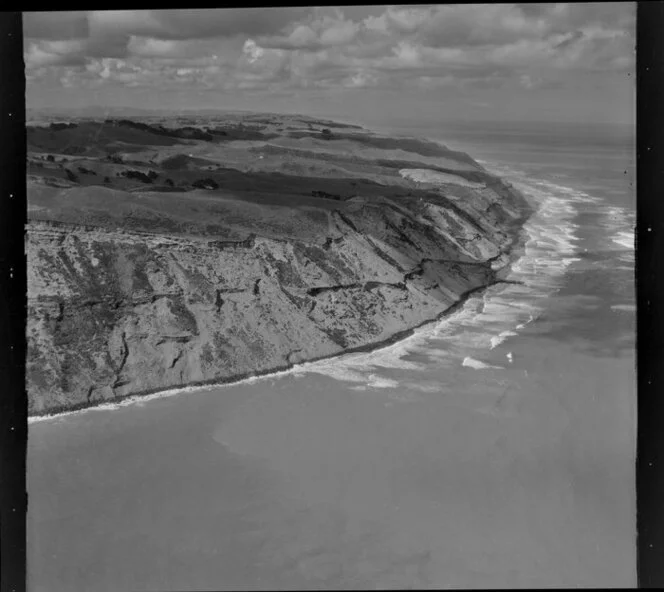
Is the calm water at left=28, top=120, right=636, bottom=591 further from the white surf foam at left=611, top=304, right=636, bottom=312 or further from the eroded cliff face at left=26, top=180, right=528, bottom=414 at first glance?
the eroded cliff face at left=26, top=180, right=528, bottom=414

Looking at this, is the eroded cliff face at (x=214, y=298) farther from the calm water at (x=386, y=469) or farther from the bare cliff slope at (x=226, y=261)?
the calm water at (x=386, y=469)

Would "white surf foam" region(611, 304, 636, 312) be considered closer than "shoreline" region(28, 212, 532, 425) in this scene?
No

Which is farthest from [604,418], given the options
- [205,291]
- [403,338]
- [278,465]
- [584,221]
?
[205,291]

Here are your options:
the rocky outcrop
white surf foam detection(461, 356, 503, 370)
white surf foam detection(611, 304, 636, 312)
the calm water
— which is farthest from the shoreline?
white surf foam detection(611, 304, 636, 312)

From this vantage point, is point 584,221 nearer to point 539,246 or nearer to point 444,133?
point 539,246

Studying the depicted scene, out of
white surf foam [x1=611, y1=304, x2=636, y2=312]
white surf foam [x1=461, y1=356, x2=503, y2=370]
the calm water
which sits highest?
white surf foam [x1=611, y1=304, x2=636, y2=312]

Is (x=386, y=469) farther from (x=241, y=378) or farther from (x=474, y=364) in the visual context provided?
(x=241, y=378)
